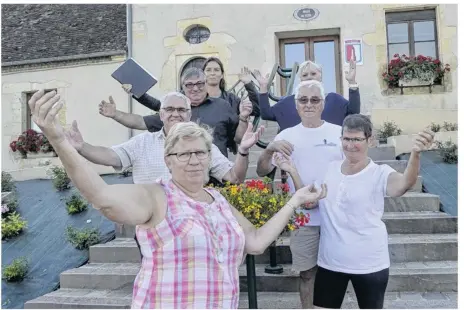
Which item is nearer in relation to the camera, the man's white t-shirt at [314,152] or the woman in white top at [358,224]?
the woman in white top at [358,224]

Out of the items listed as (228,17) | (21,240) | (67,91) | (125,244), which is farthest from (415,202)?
(67,91)

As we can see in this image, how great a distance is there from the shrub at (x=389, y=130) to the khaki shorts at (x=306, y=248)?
6560mm

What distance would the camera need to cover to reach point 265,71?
33.3 ft

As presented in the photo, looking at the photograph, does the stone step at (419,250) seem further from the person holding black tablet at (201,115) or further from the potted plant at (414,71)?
the potted plant at (414,71)

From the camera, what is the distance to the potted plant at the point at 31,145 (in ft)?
36.4

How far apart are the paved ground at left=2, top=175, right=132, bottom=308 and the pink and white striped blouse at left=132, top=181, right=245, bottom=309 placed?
3.10 metres

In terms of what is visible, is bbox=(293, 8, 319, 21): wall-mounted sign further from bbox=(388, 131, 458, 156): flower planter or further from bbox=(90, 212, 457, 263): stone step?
bbox=(90, 212, 457, 263): stone step

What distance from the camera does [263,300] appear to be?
12.1 feet

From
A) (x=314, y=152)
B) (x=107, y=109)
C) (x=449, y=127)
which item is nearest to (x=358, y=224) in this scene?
(x=314, y=152)

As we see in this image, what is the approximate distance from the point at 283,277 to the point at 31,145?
9.29 metres

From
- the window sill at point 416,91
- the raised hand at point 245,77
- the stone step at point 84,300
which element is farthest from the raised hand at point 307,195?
the window sill at point 416,91

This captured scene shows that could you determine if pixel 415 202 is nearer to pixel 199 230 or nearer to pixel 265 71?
pixel 199 230

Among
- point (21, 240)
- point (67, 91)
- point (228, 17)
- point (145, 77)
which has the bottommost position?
point (21, 240)

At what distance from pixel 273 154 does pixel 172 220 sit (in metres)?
1.26
